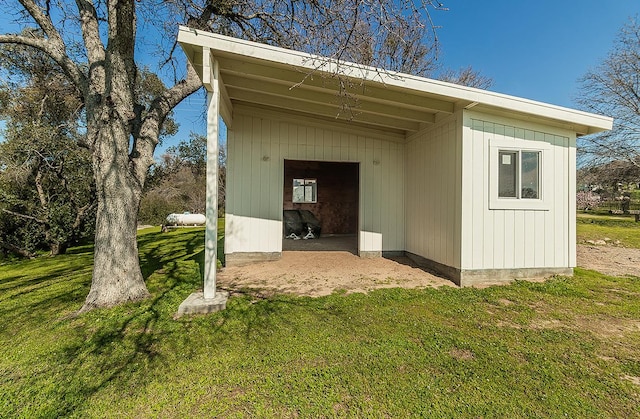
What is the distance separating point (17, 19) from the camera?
462cm

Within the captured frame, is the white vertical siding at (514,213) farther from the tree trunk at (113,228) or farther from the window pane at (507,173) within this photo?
the tree trunk at (113,228)

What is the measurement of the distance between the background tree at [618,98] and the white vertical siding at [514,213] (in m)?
13.8

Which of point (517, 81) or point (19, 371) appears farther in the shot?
point (517, 81)

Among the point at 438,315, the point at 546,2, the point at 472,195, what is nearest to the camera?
the point at 438,315

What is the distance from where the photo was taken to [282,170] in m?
6.07

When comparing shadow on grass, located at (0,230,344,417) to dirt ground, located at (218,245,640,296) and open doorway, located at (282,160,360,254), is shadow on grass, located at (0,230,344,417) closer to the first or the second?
dirt ground, located at (218,245,640,296)

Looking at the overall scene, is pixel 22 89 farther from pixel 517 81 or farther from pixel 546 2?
pixel 517 81

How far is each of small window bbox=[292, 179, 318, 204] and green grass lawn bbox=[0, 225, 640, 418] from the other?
7.20m

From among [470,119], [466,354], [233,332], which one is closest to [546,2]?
[470,119]

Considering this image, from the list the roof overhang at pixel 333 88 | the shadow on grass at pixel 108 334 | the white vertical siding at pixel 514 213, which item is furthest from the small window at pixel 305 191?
the white vertical siding at pixel 514 213

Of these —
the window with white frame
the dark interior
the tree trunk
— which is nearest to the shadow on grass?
the tree trunk

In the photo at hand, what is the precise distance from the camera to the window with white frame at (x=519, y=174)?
4508mm

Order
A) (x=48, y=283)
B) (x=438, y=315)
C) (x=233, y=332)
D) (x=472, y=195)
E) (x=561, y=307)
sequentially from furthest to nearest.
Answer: (x=48, y=283) → (x=472, y=195) → (x=561, y=307) → (x=438, y=315) → (x=233, y=332)

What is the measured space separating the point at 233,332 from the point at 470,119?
176 inches
